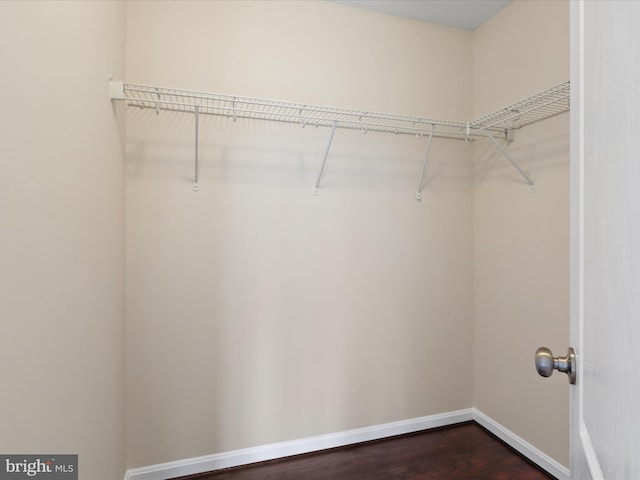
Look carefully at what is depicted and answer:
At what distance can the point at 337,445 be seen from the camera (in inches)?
79.5

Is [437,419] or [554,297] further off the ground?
[554,297]

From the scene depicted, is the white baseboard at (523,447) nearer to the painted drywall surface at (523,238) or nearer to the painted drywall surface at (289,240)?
the painted drywall surface at (523,238)

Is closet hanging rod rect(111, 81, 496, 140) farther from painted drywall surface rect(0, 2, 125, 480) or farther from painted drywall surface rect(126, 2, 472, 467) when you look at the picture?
painted drywall surface rect(0, 2, 125, 480)

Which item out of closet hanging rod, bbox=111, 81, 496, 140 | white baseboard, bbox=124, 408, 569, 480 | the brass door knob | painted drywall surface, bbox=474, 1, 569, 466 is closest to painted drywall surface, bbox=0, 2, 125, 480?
closet hanging rod, bbox=111, 81, 496, 140

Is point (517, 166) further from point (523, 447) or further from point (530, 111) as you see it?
point (523, 447)

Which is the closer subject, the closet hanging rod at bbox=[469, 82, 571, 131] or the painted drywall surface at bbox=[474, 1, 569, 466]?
the closet hanging rod at bbox=[469, 82, 571, 131]

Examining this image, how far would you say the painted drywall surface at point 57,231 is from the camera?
24.2 inches

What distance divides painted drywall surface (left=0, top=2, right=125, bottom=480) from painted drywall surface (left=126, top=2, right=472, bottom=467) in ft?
1.25

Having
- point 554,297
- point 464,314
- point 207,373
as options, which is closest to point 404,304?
point 464,314

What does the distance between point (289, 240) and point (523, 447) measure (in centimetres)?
184

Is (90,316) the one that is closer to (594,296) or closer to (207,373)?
(207,373)

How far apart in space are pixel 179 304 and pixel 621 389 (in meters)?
1.79

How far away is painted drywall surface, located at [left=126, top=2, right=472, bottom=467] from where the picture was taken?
1.73m

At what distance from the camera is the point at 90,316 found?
3.54 ft
